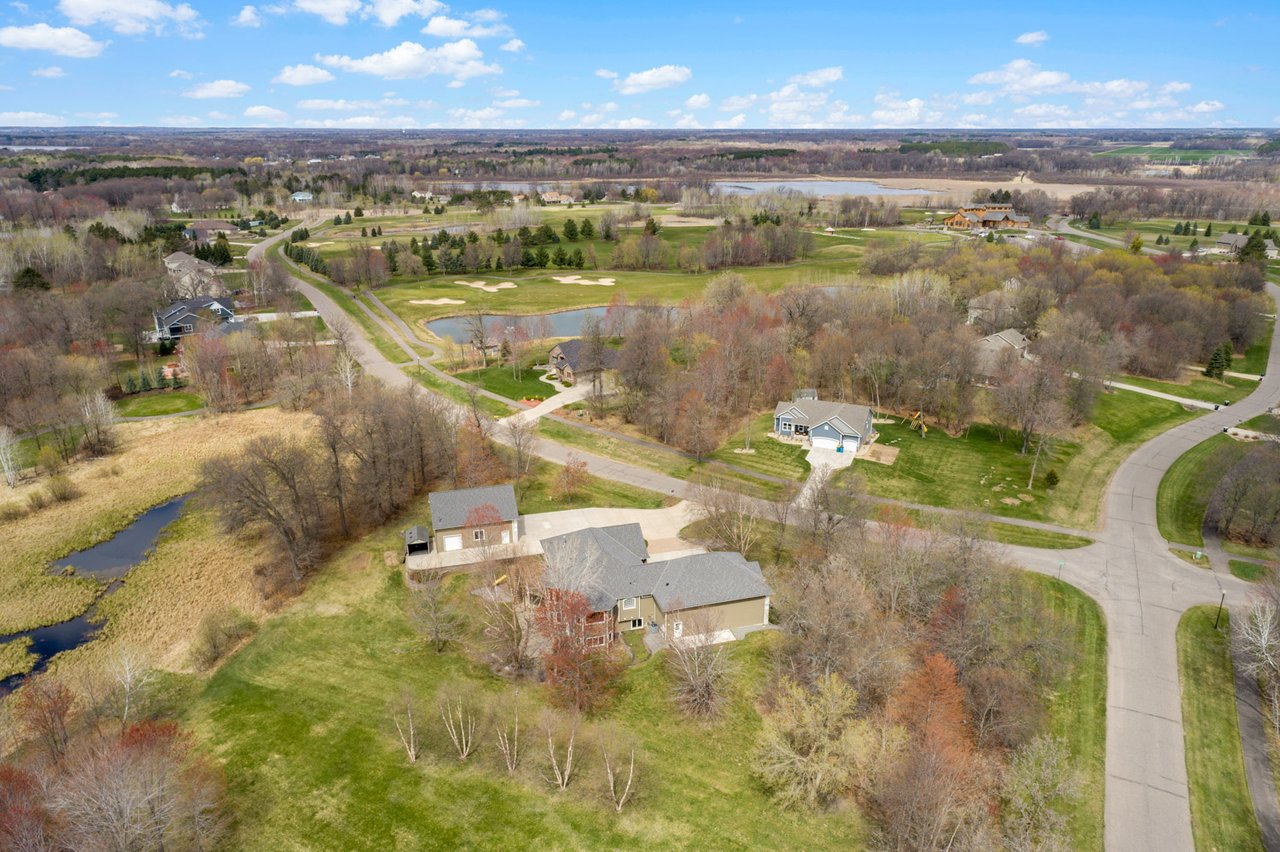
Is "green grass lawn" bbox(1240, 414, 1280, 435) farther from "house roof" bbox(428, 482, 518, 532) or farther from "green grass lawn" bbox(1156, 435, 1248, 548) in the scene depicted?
"house roof" bbox(428, 482, 518, 532)

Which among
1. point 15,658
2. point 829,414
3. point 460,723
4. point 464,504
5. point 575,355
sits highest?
point 575,355

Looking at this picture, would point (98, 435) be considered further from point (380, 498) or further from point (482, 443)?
point (482, 443)

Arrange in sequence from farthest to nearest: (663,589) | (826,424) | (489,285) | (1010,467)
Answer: (489,285), (826,424), (1010,467), (663,589)

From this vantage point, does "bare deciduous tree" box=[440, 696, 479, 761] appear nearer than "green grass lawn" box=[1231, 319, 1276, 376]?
Yes

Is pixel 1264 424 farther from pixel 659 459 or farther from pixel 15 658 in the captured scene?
pixel 15 658

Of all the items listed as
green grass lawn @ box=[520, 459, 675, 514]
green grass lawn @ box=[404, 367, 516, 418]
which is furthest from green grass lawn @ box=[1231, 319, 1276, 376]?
green grass lawn @ box=[404, 367, 516, 418]

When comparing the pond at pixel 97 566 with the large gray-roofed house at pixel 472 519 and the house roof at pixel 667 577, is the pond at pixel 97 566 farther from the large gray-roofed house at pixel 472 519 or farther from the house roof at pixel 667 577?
the house roof at pixel 667 577

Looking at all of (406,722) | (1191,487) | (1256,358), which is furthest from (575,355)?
(1256,358)
